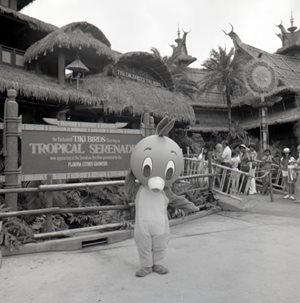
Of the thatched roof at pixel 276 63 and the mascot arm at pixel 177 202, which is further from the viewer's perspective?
the thatched roof at pixel 276 63

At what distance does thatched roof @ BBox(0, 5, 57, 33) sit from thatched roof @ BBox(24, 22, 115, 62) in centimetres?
88

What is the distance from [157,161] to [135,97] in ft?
29.2

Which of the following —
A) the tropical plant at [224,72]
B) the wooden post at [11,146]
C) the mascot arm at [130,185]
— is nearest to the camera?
the mascot arm at [130,185]

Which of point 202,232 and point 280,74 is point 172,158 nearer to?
point 202,232

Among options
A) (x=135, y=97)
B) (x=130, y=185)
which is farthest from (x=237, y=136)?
(x=130, y=185)

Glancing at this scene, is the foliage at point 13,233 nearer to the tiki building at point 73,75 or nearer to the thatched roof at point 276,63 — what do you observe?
the tiki building at point 73,75

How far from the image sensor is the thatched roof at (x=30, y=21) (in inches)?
434

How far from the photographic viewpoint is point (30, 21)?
11719mm

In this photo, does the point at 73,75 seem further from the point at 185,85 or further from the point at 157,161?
the point at 185,85

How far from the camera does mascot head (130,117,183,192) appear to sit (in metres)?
3.56

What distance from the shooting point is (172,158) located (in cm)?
366

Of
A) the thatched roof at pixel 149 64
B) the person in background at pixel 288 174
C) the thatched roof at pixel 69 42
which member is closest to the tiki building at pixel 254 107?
the thatched roof at pixel 149 64

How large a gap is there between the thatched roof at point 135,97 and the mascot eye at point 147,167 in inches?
305

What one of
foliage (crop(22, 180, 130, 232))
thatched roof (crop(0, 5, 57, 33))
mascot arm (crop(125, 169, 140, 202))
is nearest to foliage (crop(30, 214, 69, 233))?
foliage (crop(22, 180, 130, 232))
